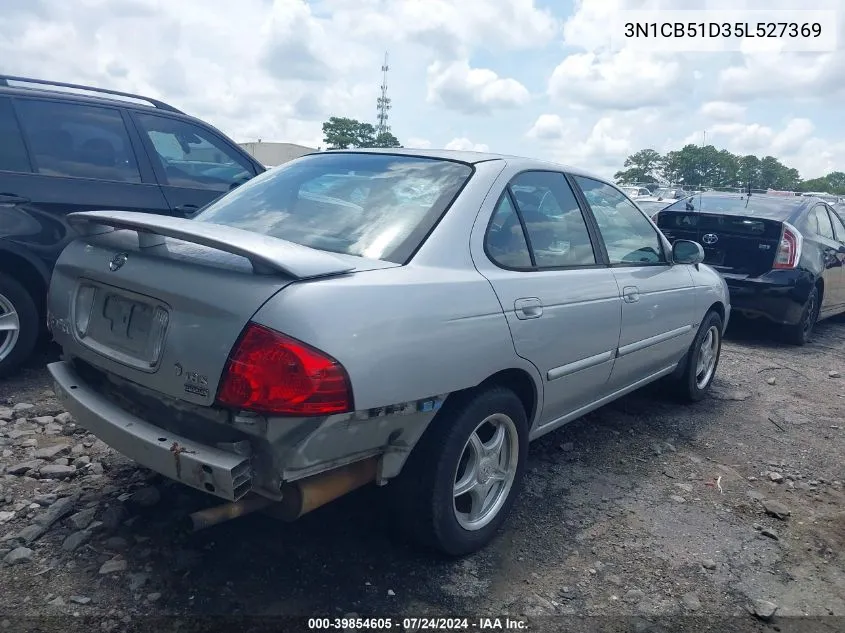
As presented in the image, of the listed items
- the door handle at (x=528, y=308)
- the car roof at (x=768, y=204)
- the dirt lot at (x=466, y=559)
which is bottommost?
the dirt lot at (x=466, y=559)

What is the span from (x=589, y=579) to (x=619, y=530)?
19.1 inches

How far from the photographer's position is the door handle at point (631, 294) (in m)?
3.71

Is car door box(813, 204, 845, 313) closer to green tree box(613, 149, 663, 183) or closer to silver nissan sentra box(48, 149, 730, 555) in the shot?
silver nissan sentra box(48, 149, 730, 555)

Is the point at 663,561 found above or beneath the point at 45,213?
beneath

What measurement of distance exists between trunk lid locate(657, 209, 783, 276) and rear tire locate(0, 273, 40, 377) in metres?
6.08

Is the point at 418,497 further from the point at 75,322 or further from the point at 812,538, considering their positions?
the point at 812,538

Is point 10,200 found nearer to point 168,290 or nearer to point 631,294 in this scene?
point 168,290

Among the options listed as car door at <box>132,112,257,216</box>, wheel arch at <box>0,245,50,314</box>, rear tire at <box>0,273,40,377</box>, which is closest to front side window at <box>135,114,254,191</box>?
car door at <box>132,112,257,216</box>

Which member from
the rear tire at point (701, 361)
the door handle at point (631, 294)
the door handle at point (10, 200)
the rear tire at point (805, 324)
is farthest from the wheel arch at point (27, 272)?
the rear tire at point (805, 324)

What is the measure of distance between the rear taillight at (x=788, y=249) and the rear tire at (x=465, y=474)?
16.6 ft

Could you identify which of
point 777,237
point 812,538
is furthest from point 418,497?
point 777,237

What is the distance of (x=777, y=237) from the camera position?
6.91 metres

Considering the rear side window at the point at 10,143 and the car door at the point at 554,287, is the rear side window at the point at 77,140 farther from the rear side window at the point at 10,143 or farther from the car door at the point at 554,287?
the car door at the point at 554,287

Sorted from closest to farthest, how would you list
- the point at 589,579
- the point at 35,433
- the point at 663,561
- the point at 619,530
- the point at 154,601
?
the point at 154,601 < the point at 589,579 < the point at 663,561 < the point at 619,530 < the point at 35,433
